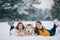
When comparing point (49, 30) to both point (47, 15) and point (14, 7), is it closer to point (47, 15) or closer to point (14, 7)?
point (47, 15)

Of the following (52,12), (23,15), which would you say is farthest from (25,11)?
(52,12)

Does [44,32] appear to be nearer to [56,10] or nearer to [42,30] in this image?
[42,30]

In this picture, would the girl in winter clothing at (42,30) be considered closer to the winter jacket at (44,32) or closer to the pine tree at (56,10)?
the winter jacket at (44,32)

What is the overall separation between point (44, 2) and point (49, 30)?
1.00 ft

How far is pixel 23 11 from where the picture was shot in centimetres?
110

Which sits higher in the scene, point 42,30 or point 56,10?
point 56,10

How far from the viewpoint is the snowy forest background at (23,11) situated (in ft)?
3.61

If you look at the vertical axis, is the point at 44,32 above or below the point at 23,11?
below

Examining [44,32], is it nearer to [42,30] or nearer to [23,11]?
[42,30]

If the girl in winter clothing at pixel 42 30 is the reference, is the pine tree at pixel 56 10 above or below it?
above

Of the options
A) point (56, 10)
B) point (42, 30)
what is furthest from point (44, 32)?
point (56, 10)

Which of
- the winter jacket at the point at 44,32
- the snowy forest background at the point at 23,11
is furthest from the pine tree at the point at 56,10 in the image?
the winter jacket at the point at 44,32

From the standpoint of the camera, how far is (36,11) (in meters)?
1.10

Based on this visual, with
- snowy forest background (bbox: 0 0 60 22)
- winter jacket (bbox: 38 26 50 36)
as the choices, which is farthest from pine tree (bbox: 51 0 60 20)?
winter jacket (bbox: 38 26 50 36)
